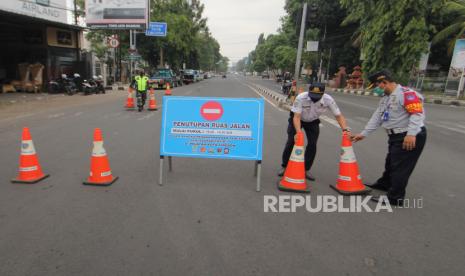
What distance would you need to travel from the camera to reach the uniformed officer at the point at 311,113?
15.4 ft

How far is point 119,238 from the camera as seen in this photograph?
312cm

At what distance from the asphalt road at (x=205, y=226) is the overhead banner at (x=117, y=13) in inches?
924

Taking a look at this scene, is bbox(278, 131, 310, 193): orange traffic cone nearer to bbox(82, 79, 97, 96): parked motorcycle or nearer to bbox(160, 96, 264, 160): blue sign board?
bbox(160, 96, 264, 160): blue sign board

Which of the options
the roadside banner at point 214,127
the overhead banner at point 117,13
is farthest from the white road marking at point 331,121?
the overhead banner at point 117,13

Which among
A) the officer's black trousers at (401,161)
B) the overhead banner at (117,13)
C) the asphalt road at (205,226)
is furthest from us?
the overhead banner at (117,13)

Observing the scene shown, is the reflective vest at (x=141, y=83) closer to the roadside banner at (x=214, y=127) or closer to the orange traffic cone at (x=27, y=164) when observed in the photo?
the orange traffic cone at (x=27, y=164)

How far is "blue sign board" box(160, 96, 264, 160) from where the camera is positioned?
448 centimetres

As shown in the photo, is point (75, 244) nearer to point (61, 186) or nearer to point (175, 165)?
point (61, 186)

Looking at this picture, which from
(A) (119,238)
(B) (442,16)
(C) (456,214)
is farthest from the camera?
(B) (442,16)

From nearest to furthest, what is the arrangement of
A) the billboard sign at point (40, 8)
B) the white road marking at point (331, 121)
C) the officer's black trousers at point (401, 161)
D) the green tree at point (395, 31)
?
the officer's black trousers at point (401, 161) < the white road marking at point (331, 121) < the green tree at point (395, 31) < the billboard sign at point (40, 8)

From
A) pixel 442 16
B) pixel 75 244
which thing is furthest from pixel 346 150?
pixel 442 16

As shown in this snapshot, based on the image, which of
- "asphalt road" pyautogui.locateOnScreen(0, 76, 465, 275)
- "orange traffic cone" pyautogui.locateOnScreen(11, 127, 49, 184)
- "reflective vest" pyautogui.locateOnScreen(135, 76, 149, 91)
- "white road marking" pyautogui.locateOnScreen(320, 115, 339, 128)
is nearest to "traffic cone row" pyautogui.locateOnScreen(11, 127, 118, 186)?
"orange traffic cone" pyautogui.locateOnScreen(11, 127, 49, 184)

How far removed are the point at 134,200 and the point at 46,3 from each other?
103ft

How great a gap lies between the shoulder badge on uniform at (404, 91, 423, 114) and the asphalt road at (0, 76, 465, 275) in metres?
1.25
